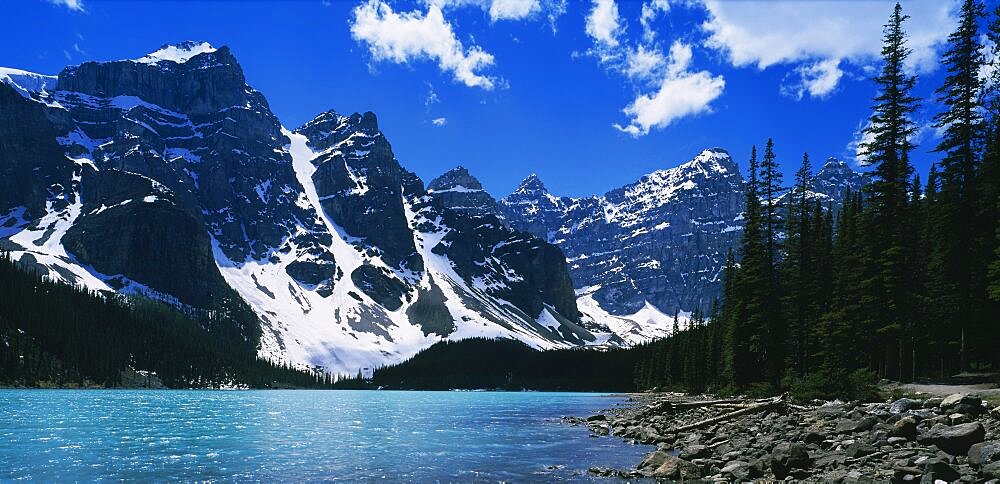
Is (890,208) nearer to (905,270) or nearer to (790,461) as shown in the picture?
(905,270)

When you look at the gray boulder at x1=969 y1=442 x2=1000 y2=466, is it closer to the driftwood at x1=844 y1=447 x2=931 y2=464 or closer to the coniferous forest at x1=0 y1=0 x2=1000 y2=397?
the driftwood at x1=844 y1=447 x2=931 y2=464

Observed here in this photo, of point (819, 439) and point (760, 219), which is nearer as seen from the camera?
point (819, 439)

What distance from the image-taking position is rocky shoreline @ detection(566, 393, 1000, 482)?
17906 millimetres

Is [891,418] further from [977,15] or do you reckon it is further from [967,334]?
[977,15]

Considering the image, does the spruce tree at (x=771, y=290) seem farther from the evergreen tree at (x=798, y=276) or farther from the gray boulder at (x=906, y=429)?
the gray boulder at (x=906, y=429)

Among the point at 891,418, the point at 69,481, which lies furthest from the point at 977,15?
the point at 69,481

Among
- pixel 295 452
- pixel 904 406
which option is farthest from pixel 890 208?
pixel 295 452

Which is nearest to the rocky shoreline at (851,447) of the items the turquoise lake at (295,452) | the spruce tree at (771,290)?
the turquoise lake at (295,452)

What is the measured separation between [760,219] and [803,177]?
29.8 feet

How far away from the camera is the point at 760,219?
6159 cm

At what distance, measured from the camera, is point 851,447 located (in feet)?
71.2

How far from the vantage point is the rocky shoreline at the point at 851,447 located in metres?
17.9

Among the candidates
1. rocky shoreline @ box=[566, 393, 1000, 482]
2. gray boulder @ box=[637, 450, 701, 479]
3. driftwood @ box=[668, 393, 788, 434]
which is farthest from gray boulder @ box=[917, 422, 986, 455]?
driftwood @ box=[668, 393, 788, 434]

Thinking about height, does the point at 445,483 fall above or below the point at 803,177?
below
